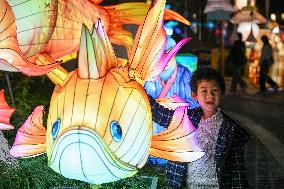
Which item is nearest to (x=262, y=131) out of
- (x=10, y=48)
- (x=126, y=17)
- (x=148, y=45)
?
(x=126, y=17)

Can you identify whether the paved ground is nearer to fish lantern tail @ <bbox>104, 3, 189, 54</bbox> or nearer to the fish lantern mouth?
fish lantern tail @ <bbox>104, 3, 189, 54</bbox>

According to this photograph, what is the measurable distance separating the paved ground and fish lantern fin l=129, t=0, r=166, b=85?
13.0 feet

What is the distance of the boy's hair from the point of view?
301 cm

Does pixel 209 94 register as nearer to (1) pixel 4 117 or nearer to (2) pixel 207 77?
(2) pixel 207 77

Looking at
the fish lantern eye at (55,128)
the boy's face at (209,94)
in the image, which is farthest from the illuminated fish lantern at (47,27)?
the boy's face at (209,94)

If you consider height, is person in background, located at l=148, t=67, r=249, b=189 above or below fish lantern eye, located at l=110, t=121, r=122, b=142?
below

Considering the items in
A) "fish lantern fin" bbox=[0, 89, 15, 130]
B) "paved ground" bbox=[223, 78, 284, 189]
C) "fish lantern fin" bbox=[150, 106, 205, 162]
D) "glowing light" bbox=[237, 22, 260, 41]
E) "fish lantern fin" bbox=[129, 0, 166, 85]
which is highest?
"fish lantern fin" bbox=[129, 0, 166, 85]

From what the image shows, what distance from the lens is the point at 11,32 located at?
8.45ft

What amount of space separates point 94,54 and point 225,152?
1174mm

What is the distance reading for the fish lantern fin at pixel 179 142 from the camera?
246cm

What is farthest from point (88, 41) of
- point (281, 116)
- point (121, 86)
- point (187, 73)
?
point (281, 116)

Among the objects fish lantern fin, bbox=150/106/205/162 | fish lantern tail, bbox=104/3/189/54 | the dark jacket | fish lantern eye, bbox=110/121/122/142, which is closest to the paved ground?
the dark jacket

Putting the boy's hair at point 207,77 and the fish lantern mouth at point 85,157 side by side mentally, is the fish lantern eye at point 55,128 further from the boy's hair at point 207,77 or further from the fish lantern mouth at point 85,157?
the boy's hair at point 207,77

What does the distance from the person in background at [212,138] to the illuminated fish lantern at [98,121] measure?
1.78 ft
